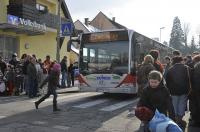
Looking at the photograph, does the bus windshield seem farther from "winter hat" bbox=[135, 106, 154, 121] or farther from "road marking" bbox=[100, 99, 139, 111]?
"winter hat" bbox=[135, 106, 154, 121]

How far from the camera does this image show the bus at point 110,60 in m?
15.9

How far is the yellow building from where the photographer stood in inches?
958

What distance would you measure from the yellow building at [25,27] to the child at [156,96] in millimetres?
17780

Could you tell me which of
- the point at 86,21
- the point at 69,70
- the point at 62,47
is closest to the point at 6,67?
the point at 69,70

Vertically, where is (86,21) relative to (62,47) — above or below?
above

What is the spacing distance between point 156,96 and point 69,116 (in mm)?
5629

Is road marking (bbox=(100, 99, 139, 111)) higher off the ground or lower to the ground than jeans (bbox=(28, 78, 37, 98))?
lower

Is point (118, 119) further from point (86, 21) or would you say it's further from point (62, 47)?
point (86, 21)

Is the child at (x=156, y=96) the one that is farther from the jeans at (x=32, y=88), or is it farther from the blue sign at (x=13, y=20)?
the blue sign at (x=13, y=20)

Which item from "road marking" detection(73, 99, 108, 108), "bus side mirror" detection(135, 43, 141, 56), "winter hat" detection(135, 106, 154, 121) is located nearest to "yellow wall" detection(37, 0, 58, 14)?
"bus side mirror" detection(135, 43, 141, 56)

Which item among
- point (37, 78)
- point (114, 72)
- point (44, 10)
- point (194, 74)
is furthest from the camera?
point (44, 10)

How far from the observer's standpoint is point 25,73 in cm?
1770

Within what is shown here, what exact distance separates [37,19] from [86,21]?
51710 mm

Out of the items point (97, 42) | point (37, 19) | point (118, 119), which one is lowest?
point (118, 119)
